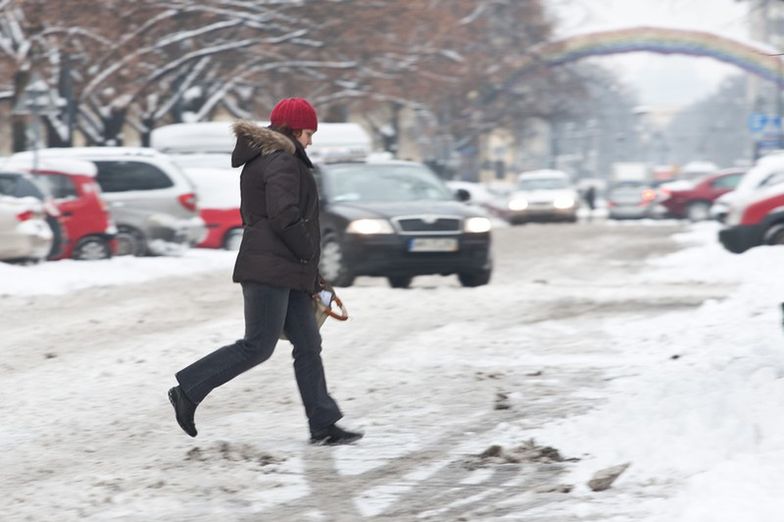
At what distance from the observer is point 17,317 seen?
15.6 metres

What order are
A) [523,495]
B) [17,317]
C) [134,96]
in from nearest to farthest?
[523,495] → [17,317] → [134,96]

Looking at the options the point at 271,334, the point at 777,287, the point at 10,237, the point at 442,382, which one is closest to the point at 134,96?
the point at 10,237

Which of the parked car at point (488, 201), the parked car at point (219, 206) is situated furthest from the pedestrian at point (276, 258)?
the parked car at point (488, 201)

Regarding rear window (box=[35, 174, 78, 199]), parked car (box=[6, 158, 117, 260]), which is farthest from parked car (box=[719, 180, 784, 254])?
rear window (box=[35, 174, 78, 199])

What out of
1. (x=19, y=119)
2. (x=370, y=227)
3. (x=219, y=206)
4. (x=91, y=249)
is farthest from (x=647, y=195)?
(x=370, y=227)

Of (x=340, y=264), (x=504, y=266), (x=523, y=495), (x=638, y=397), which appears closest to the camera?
(x=523, y=495)

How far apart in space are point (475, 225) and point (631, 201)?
118ft

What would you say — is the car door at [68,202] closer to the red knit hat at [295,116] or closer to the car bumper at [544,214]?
the red knit hat at [295,116]

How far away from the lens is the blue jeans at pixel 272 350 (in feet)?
25.4

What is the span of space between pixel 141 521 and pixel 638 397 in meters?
3.18

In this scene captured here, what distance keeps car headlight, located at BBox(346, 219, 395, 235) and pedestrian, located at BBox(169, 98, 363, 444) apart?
1040cm

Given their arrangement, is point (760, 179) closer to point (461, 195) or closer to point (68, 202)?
point (461, 195)

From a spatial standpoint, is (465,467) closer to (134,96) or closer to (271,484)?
(271,484)

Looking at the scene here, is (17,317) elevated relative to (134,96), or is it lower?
lower
